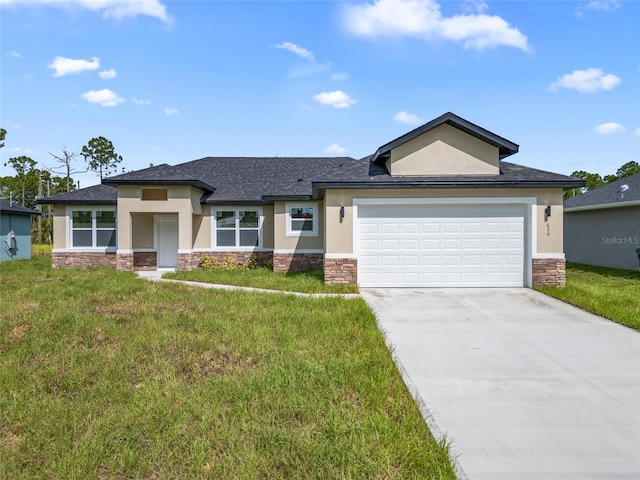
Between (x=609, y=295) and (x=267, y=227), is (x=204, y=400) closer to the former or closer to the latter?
(x=609, y=295)

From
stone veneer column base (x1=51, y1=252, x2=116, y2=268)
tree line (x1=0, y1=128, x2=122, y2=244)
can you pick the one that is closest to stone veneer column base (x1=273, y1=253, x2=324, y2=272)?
stone veneer column base (x1=51, y1=252, x2=116, y2=268)

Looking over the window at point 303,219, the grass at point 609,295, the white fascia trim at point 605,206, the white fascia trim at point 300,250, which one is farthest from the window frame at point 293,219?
the white fascia trim at point 605,206

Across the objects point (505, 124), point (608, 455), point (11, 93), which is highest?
point (505, 124)

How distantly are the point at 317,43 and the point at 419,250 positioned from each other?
23.1 feet

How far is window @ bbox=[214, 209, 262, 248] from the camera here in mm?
16531

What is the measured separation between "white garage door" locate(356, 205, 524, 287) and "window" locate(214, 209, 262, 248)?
677 centimetres

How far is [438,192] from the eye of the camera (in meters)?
11.0

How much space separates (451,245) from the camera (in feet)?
36.5

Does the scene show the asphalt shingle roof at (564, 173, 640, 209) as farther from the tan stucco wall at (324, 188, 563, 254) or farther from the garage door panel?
the garage door panel

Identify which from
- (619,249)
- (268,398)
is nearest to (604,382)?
(268,398)

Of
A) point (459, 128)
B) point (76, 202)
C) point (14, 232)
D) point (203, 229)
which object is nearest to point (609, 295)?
point (459, 128)

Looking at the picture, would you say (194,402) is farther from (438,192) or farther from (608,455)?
(438,192)

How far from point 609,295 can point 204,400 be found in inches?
415

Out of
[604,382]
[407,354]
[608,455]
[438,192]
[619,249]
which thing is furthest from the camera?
[619,249]
